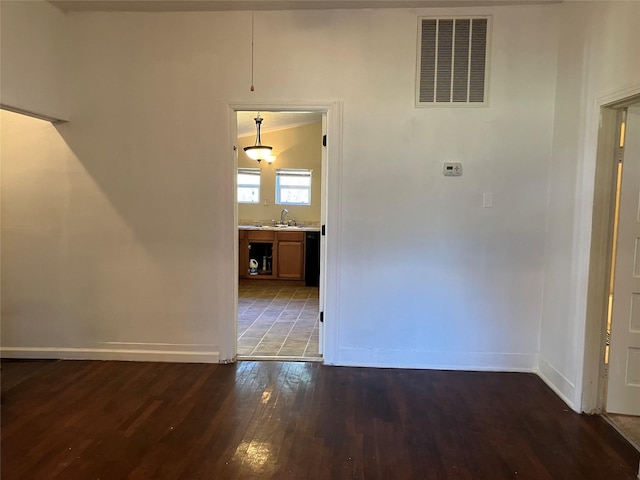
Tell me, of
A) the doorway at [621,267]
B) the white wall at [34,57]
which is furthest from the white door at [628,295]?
the white wall at [34,57]

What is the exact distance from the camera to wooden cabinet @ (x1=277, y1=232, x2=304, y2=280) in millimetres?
6969

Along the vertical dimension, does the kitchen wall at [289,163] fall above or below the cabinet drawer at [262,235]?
above

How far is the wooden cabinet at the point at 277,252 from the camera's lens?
275 inches

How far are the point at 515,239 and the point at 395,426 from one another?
1.75 m

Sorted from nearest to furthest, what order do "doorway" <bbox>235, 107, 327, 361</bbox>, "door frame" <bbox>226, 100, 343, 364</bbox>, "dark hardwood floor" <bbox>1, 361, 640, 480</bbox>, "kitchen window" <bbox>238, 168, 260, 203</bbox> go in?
"dark hardwood floor" <bbox>1, 361, 640, 480</bbox> → "door frame" <bbox>226, 100, 343, 364</bbox> → "doorway" <bbox>235, 107, 327, 361</bbox> → "kitchen window" <bbox>238, 168, 260, 203</bbox>

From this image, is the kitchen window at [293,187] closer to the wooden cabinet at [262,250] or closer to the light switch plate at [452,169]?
the wooden cabinet at [262,250]

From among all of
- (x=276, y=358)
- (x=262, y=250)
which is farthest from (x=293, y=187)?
(x=276, y=358)

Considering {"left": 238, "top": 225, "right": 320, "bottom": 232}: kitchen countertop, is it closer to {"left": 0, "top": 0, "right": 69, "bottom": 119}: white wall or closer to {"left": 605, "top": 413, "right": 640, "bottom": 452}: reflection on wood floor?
{"left": 0, "top": 0, "right": 69, "bottom": 119}: white wall

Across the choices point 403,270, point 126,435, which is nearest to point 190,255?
point 126,435

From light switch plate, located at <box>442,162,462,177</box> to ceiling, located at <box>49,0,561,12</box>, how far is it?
3.86ft

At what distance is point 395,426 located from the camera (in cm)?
266

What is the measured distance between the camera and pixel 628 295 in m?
2.73

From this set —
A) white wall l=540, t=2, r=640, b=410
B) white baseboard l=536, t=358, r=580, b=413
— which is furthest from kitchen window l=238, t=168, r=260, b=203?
white baseboard l=536, t=358, r=580, b=413

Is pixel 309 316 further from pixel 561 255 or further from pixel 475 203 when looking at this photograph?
pixel 561 255
